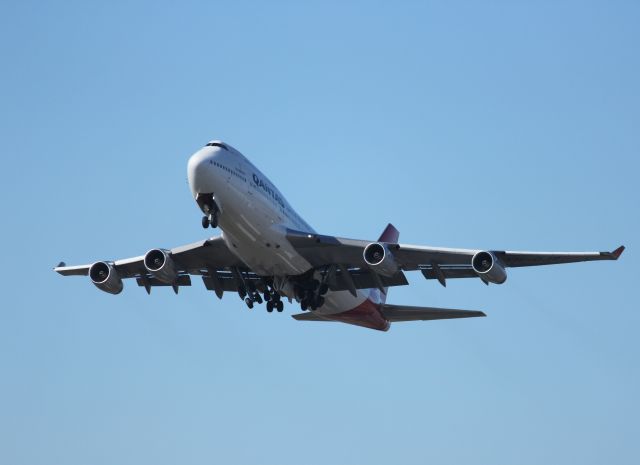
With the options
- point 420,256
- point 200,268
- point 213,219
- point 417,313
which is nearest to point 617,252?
point 420,256

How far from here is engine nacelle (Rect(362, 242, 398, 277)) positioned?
1793 inches

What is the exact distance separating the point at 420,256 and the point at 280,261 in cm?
578

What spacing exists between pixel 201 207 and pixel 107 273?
28.7ft

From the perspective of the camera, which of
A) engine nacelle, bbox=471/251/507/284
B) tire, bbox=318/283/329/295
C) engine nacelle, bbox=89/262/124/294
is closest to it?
engine nacelle, bbox=471/251/507/284

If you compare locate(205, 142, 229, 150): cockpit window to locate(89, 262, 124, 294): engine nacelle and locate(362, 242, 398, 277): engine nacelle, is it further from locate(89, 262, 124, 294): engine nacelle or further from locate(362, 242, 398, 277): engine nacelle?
locate(89, 262, 124, 294): engine nacelle

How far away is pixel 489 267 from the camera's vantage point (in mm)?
45438

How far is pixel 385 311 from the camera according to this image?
54188 mm

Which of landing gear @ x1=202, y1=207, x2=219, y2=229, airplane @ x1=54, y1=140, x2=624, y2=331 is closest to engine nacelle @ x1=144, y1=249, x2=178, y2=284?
airplane @ x1=54, y1=140, x2=624, y2=331

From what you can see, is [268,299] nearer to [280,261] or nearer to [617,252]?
[280,261]

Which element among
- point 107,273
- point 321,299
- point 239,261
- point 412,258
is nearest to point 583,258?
point 412,258

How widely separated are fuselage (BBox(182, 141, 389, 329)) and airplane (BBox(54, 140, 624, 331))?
0.04 m

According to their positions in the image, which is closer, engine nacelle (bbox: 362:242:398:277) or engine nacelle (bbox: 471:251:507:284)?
engine nacelle (bbox: 471:251:507:284)

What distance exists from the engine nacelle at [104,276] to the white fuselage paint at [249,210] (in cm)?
689

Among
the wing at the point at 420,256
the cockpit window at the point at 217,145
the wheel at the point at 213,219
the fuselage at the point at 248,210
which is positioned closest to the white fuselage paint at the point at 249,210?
the fuselage at the point at 248,210
